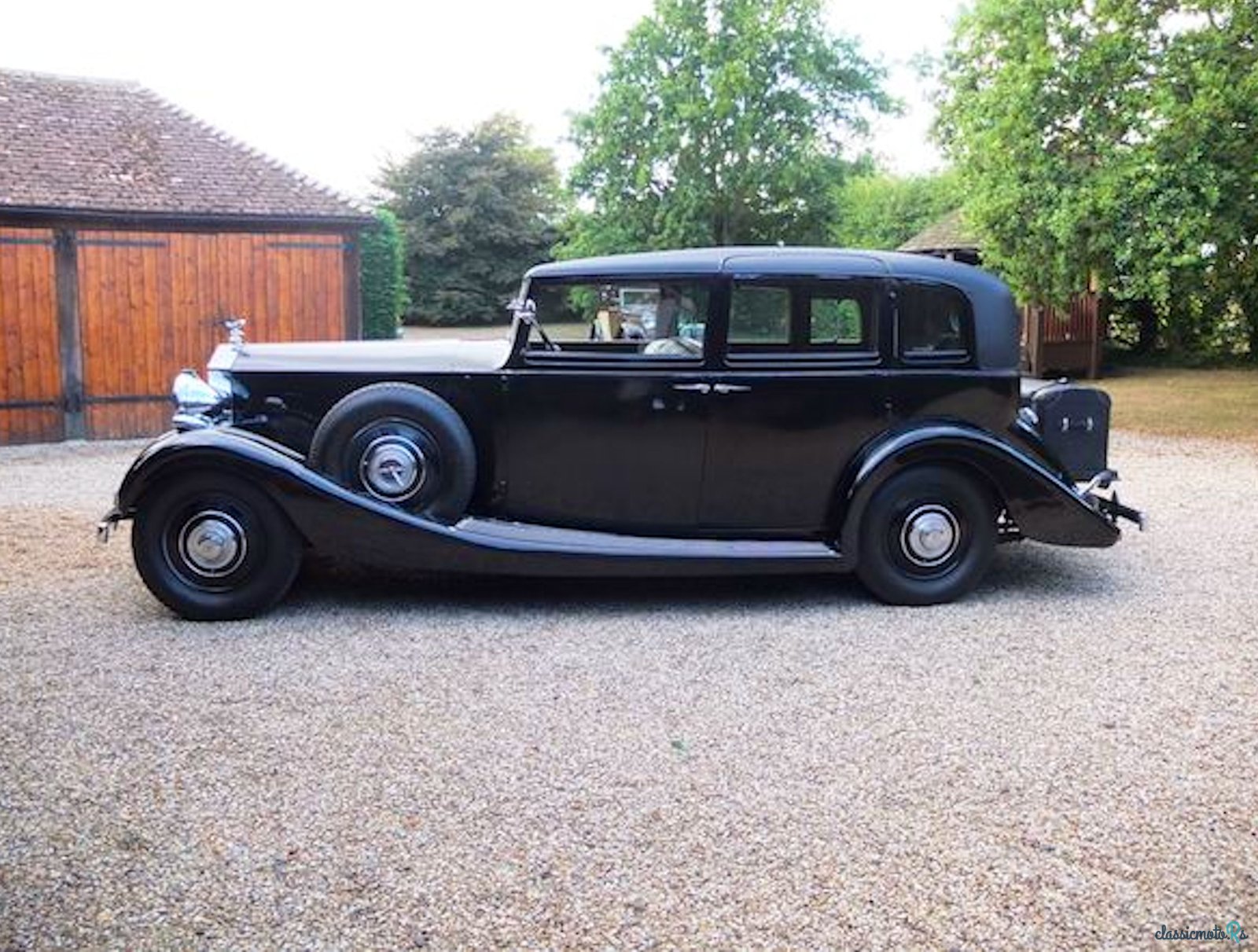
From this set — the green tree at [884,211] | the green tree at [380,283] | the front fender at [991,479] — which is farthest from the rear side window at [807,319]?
the green tree at [884,211]

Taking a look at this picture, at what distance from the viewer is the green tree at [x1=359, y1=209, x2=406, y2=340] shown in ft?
56.7

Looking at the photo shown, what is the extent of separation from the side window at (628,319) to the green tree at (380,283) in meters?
11.8

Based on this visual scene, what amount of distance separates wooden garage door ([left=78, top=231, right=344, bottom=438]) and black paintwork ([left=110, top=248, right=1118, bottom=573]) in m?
7.99

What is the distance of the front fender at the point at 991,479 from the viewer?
571 centimetres

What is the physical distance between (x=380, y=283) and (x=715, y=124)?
14.1 metres

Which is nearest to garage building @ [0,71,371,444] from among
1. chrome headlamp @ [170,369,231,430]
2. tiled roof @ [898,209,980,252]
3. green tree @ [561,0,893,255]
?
chrome headlamp @ [170,369,231,430]

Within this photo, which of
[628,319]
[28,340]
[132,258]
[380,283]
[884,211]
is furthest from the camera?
[884,211]

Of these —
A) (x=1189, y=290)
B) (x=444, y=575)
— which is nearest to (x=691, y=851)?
(x=444, y=575)

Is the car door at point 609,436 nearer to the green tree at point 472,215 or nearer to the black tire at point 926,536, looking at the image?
Result: the black tire at point 926,536

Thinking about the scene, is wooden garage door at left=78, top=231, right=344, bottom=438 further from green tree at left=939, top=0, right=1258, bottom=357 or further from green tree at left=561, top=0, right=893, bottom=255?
green tree at left=561, top=0, right=893, bottom=255

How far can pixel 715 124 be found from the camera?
28641 millimetres

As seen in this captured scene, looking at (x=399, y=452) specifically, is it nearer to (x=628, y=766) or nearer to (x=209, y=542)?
(x=209, y=542)

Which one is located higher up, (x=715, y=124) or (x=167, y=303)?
(x=715, y=124)

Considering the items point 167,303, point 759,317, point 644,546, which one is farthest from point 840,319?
point 167,303
